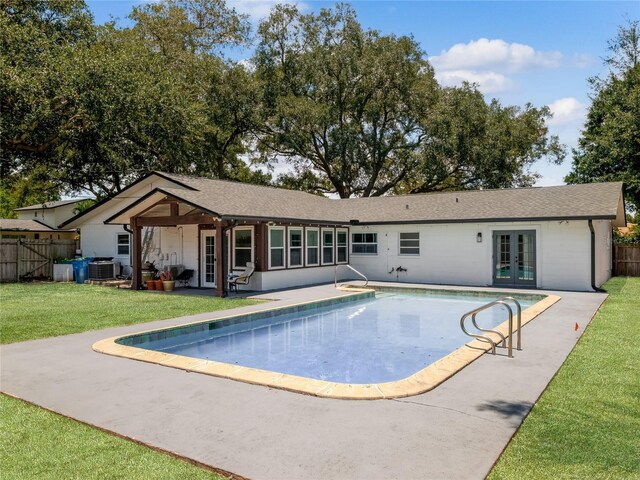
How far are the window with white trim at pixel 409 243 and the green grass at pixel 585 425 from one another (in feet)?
37.6

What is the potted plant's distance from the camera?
15852 mm

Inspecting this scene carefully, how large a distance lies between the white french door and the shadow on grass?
43.2 ft

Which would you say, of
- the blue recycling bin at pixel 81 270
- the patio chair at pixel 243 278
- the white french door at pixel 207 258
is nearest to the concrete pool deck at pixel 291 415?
the patio chair at pixel 243 278

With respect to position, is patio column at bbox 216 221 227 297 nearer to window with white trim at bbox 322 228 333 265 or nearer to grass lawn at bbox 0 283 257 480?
window with white trim at bbox 322 228 333 265

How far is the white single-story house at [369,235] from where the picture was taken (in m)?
15.2

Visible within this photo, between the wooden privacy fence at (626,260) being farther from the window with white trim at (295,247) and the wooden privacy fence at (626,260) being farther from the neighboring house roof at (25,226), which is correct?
the neighboring house roof at (25,226)

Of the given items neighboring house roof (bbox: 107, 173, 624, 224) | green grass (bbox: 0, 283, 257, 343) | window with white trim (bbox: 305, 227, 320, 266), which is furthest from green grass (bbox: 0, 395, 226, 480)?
window with white trim (bbox: 305, 227, 320, 266)

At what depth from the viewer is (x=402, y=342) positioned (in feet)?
30.5

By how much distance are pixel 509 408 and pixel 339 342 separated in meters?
5.02

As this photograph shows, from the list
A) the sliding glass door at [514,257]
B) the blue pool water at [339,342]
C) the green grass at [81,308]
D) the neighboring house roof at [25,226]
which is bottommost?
the blue pool water at [339,342]

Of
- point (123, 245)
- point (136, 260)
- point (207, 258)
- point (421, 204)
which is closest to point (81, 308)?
point (136, 260)

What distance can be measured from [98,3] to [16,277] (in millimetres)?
16093

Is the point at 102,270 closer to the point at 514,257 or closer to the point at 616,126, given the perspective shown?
the point at 514,257

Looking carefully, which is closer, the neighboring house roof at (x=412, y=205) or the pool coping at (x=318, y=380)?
the pool coping at (x=318, y=380)
